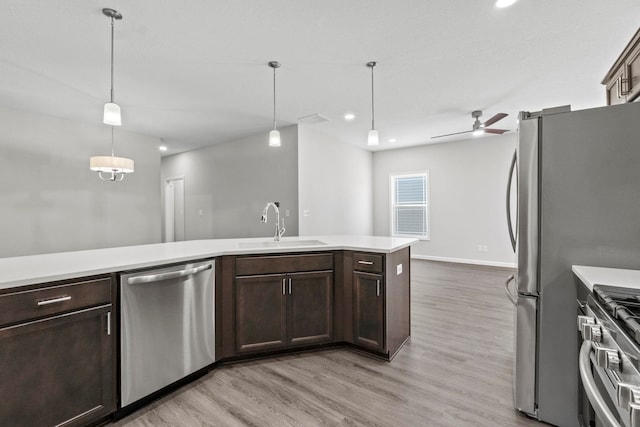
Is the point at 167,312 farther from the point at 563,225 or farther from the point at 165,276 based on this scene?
the point at 563,225

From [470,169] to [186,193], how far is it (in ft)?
22.5

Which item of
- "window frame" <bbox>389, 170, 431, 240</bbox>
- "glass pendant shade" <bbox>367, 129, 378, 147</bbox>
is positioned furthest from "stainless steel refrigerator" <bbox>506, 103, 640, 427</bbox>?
"window frame" <bbox>389, 170, 431, 240</bbox>

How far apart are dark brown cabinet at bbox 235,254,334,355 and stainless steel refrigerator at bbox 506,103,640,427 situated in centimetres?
137

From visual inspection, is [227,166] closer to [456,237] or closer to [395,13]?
[395,13]

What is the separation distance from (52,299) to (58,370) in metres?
0.37

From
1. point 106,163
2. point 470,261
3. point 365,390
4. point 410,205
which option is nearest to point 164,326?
point 365,390

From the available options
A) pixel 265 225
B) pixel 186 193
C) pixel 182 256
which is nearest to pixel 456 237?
pixel 265 225

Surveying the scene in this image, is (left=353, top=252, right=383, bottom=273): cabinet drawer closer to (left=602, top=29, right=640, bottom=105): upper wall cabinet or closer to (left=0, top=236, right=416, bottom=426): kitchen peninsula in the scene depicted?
(left=0, top=236, right=416, bottom=426): kitchen peninsula

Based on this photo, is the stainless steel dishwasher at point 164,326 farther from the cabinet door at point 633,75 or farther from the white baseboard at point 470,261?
the white baseboard at point 470,261

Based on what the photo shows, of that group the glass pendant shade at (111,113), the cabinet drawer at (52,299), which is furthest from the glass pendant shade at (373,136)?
the cabinet drawer at (52,299)

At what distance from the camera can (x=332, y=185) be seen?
5828mm

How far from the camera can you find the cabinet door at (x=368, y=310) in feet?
7.25

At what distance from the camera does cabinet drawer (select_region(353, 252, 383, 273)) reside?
2197 millimetres

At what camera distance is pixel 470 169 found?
20.1ft
